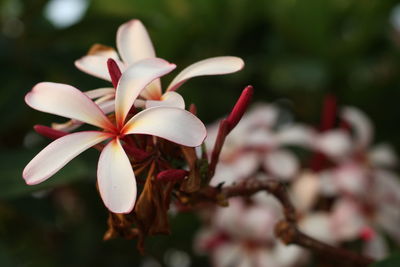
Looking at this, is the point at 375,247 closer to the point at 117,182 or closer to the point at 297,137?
the point at 297,137

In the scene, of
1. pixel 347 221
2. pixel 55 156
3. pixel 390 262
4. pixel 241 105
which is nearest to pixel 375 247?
pixel 347 221

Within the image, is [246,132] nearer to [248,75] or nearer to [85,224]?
[248,75]

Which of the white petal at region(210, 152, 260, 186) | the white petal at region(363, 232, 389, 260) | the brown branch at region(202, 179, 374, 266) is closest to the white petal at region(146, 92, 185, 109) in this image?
the brown branch at region(202, 179, 374, 266)

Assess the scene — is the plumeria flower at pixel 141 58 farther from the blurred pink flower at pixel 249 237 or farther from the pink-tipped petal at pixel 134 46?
the blurred pink flower at pixel 249 237

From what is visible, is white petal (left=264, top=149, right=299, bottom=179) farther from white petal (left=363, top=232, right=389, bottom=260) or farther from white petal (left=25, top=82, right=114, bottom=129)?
white petal (left=25, top=82, right=114, bottom=129)

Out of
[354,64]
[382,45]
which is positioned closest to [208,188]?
[354,64]

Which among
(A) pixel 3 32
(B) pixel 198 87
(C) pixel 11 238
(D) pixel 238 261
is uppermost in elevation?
(A) pixel 3 32
